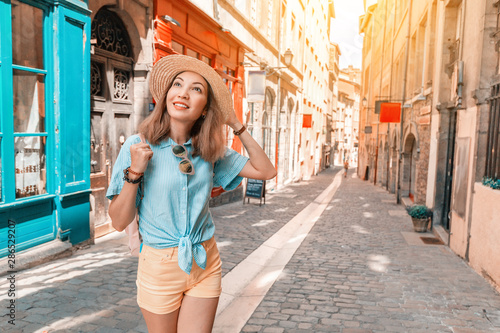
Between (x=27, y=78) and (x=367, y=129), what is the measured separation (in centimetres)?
2603

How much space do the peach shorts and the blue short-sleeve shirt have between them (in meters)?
0.04

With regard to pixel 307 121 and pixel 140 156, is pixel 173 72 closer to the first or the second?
pixel 140 156

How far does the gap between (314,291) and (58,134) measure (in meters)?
3.91

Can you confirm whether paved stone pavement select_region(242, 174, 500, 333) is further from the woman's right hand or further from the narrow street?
the woman's right hand

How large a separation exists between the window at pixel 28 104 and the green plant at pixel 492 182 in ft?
19.9

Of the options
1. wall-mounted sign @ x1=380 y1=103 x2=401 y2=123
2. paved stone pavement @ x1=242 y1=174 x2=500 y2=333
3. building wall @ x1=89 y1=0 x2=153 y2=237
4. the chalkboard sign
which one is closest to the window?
building wall @ x1=89 y1=0 x2=153 y2=237

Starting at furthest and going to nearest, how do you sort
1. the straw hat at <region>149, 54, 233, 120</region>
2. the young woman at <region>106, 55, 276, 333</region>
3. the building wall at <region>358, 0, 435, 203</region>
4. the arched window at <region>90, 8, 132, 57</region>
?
the building wall at <region>358, 0, 435, 203</region>
the arched window at <region>90, 8, 132, 57</region>
the straw hat at <region>149, 54, 233, 120</region>
the young woman at <region>106, 55, 276, 333</region>

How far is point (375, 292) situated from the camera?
16.4 ft

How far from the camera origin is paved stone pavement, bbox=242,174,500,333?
409 cm

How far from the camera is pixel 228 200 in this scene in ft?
41.6

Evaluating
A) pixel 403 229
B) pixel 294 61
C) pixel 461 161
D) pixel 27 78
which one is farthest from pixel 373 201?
pixel 27 78

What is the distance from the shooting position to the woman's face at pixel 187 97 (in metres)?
2.04

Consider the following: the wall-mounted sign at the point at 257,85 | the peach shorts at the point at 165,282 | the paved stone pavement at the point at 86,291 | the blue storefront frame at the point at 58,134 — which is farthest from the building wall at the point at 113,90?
the wall-mounted sign at the point at 257,85

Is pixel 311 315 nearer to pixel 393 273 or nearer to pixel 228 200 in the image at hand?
pixel 393 273
